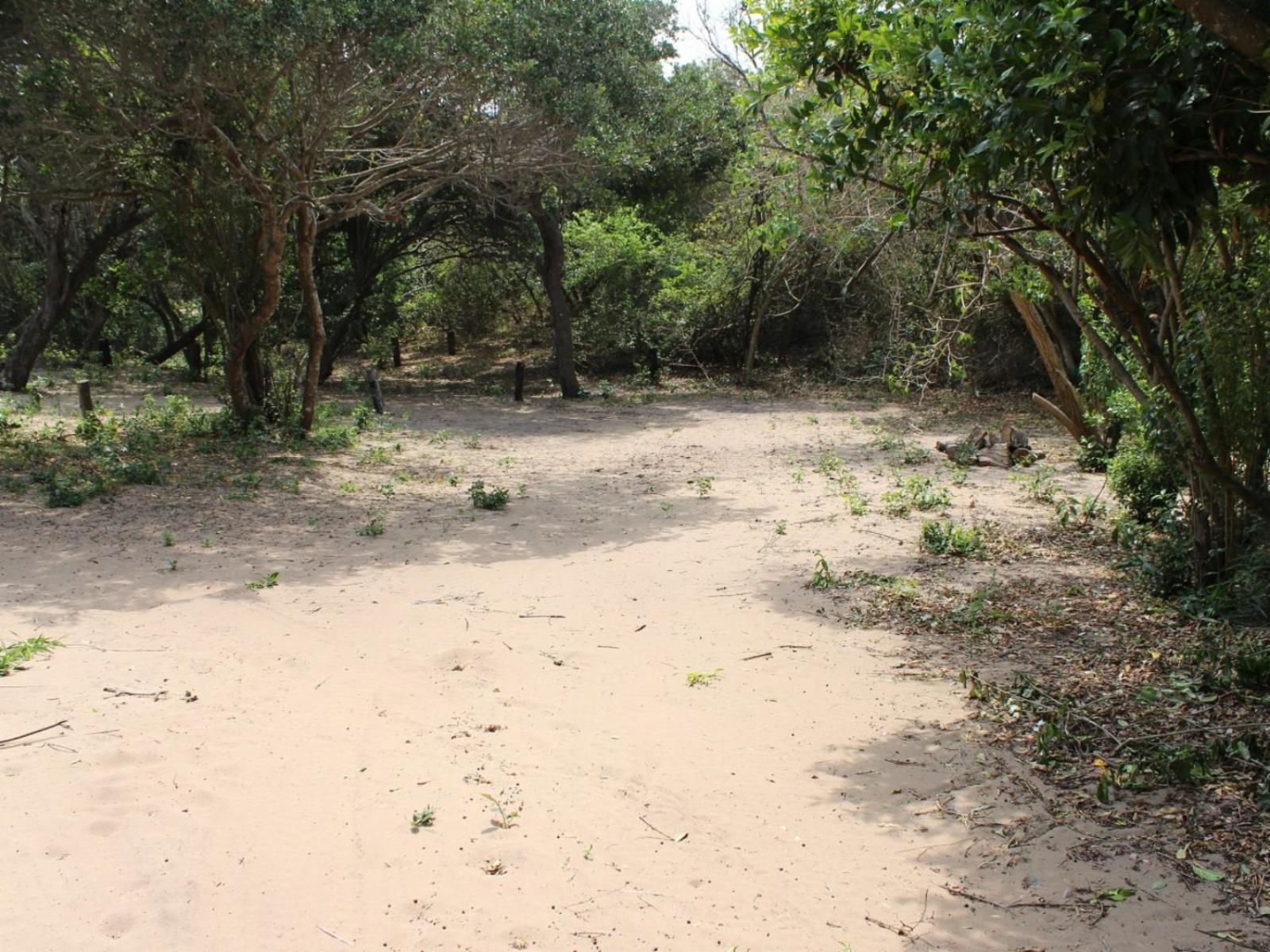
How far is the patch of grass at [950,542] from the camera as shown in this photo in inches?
328

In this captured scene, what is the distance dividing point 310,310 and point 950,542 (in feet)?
Result: 31.0

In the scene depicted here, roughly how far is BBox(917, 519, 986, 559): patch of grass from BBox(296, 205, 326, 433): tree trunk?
8.76 metres

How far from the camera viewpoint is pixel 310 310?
45.2 feet

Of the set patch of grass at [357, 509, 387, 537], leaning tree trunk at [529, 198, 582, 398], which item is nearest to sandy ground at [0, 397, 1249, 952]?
patch of grass at [357, 509, 387, 537]

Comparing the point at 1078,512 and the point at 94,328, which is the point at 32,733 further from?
the point at 94,328

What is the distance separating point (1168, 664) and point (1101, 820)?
1.98 meters

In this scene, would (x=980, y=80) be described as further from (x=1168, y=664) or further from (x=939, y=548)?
(x=939, y=548)

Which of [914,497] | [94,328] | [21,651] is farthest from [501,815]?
[94,328]

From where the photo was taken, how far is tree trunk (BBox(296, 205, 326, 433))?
13.4 meters

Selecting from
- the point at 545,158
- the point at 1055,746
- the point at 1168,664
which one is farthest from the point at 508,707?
the point at 545,158

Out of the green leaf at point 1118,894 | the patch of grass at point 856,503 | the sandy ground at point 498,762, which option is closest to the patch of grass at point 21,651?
the sandy ground at point 498,762

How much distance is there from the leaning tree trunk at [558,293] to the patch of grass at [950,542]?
13860 millimetres

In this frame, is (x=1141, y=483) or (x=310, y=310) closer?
(x=1141, y=483)

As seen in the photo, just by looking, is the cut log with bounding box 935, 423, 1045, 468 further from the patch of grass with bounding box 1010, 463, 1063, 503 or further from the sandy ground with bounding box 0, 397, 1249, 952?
the sandy ground with bounding box 0, 397, 1249, 952
